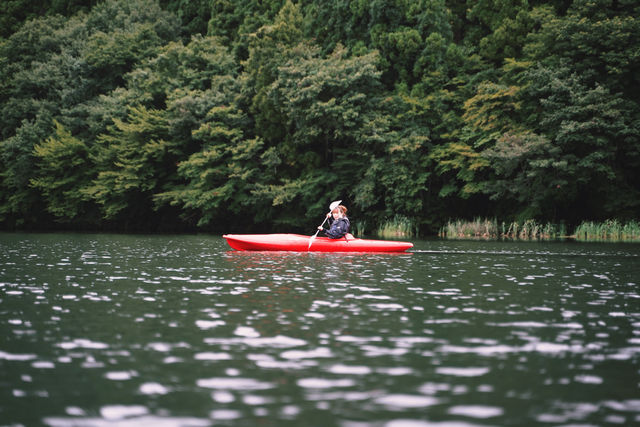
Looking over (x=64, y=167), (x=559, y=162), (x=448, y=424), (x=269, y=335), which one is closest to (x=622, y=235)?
(x=559, y=162)

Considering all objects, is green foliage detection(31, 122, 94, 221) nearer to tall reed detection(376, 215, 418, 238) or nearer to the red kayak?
tall reed detection(376, 215, 418, 238)

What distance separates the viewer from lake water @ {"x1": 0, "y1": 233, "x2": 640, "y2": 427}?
4301 mm

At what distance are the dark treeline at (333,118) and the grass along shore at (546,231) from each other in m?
0.93

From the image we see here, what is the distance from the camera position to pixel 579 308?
27.6ft

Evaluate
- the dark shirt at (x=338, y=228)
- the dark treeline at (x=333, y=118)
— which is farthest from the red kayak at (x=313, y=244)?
the dark treeline at (x=333, y=118)

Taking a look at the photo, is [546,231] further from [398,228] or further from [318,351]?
[318,351]

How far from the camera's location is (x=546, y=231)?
27.7 metres

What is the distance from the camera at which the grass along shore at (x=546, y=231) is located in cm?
2596

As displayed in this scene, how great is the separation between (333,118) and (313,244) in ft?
51.0

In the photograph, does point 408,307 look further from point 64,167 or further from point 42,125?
point 42,125

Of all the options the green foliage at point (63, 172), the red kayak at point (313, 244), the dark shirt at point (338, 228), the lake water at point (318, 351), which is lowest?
the lake water at point (318, 351)

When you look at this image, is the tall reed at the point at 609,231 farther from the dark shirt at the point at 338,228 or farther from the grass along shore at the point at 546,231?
the dark shirt at the point at 338,228

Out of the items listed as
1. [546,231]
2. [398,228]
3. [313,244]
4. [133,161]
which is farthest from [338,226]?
[133,161]

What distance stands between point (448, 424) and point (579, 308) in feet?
16.6
